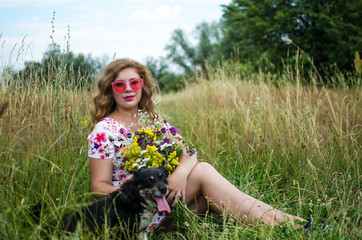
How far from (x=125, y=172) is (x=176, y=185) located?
0.46m

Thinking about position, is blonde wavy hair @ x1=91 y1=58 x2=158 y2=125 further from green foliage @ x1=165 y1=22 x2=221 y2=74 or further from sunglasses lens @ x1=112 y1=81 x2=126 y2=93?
green foliage @ x1=165 y1=22 x2=221 y2=74

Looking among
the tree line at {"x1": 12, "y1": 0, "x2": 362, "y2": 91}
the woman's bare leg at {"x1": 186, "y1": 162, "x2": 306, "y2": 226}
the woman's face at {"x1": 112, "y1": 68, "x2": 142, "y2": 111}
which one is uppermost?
the tree line at {"x1": 12, "y1": 0, "x2": 362, "y2": 91}

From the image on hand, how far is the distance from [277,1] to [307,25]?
1.62 metres

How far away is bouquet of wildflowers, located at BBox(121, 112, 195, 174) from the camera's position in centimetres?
186

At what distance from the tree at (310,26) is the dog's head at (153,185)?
8059mm

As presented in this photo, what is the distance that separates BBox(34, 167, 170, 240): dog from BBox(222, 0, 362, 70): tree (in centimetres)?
810

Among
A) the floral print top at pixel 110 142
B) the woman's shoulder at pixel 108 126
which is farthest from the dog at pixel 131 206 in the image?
the woman's shoulder at pixel 108 126

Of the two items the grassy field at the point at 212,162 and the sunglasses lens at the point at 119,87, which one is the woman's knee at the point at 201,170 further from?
the sunglasses lens at the point at 119,87

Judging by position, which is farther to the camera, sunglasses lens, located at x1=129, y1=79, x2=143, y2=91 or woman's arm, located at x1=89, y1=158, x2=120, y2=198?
sunglasses lens, located at x1=129, y1=79, x2=143, y2=91

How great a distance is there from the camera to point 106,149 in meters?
2.10

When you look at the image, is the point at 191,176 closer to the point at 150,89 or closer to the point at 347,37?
the point at 150,89

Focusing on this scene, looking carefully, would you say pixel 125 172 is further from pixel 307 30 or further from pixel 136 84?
pixel 307 30

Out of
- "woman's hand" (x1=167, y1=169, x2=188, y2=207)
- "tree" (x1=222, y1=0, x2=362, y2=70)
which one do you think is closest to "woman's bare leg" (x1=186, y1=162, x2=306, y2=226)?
"woman's hand" (x1=167, y1=169, x2=188, y2=207)

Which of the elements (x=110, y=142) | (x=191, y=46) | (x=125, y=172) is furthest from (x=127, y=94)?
(x=191, y=46)
